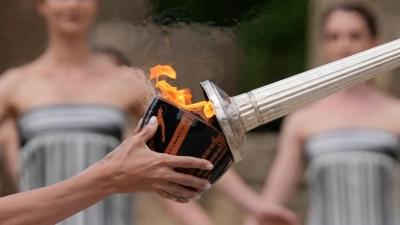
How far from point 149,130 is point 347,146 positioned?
1.33 metres

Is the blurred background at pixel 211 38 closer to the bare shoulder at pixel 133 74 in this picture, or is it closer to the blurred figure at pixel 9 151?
the bare shoulder at pixel 133 74

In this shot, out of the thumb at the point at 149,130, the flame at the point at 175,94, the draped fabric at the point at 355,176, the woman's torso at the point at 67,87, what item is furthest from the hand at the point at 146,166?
the draped fabric at the point at 355,176

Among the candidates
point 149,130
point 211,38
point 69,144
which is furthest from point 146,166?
point 69,144

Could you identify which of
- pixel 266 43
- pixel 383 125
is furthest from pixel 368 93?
pixel 266 43

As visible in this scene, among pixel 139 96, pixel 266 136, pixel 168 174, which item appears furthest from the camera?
pixel 266 136

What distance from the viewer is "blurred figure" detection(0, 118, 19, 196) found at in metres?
3.64

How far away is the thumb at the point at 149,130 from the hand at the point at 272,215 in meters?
1.43

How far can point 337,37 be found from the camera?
370cm

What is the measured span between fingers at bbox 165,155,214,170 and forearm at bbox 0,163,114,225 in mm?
150

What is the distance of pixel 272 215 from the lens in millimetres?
3795

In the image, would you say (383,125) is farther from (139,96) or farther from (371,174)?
(139,96)

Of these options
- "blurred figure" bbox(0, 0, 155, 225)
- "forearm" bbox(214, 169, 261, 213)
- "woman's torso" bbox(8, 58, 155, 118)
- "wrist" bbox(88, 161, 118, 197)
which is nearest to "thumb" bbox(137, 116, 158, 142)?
"wrist" bbox(88, 161, 118, 197)

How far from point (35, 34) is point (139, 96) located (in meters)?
0.91

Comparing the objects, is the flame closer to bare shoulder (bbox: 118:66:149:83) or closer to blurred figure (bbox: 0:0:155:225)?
bare shoulder (bbox: 118:66:149:83)
